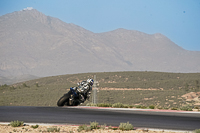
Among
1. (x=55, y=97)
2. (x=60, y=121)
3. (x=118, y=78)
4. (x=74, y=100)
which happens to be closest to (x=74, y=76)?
(x=118, y=78)

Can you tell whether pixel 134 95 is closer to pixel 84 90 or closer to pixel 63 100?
pixel 63 100

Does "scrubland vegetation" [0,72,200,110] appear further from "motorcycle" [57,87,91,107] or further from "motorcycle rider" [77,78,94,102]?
"motorcycle rider" [77,78,94,102]

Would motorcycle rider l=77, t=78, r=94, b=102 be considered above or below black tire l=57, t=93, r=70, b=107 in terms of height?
above

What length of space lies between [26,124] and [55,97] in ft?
212

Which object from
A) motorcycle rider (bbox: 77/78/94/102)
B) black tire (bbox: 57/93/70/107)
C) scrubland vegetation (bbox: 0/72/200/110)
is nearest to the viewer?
motorcycle rider (bbox: 77/78/94/102)

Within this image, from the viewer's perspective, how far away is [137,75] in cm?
12381

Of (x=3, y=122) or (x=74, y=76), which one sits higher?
(x=74, y=76)

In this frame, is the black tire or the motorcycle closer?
the motorcycle

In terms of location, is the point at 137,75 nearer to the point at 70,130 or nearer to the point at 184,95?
the point at 184,95

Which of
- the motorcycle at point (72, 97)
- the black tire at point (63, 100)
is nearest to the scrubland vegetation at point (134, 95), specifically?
the motorcycle at point (72, 97)

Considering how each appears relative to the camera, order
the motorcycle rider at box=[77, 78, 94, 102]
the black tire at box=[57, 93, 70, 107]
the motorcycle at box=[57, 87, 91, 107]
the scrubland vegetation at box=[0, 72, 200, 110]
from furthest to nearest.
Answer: the scrubland vegetation at box=[0, 72, 200, 110] < the black tire at box=[57, 93, 70, 107] < the motorcycle rider at box=[77, 78, 94, 102] < the motorcycle at box=[57, 87, 91, 107]

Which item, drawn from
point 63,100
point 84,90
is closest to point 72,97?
point 63,100

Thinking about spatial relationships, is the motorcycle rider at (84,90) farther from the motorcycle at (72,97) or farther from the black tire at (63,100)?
the black tire at (63,100)

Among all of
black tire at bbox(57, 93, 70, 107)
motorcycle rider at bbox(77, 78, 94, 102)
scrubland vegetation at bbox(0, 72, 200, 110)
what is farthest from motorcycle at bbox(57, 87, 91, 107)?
scrubland vegetation at bbox(0, 72, 200, 110)
